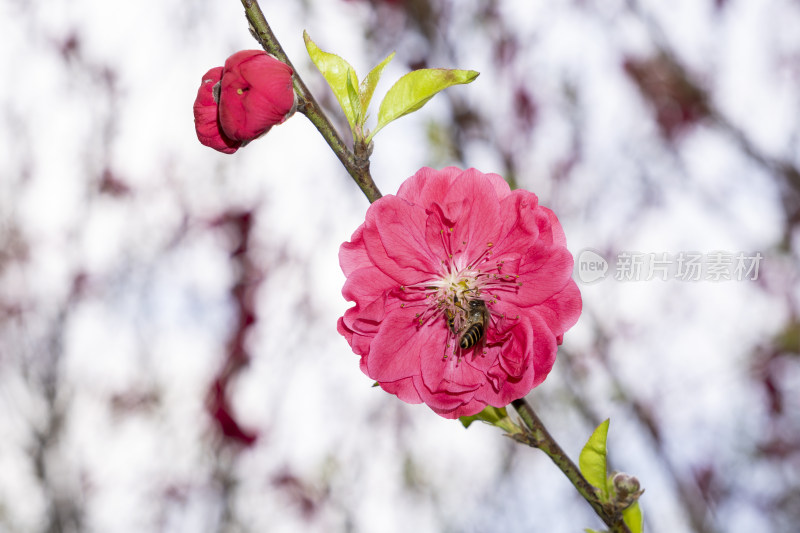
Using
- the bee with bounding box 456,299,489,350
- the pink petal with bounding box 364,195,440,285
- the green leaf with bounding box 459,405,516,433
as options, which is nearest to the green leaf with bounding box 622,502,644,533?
the green leaf with bounding box 459,405,516,433

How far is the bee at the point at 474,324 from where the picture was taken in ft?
3.14

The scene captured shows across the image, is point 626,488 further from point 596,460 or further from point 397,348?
point 397,348

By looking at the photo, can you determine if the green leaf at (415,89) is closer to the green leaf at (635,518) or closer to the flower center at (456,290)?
the flower center at (456,290)

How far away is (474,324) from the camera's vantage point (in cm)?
97

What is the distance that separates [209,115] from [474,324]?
1.84ft

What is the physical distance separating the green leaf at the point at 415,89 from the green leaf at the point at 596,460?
0.57 m

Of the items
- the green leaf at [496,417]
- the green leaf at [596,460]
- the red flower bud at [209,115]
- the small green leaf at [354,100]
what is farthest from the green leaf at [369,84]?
the green leaf at [596,460]

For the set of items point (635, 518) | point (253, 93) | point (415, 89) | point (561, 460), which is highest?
point (253, 93)

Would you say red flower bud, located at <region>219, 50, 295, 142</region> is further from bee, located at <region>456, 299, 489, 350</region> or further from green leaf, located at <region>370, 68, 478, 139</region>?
bee, located at <region>456, 299, 489, 350</region>

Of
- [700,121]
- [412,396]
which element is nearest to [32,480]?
[412,396]

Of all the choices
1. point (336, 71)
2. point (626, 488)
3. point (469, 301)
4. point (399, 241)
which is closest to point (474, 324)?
point (469, 301)

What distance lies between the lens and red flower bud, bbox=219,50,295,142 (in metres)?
0.81

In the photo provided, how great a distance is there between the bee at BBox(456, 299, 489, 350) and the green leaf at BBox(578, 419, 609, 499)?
240mm

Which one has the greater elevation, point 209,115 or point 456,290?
point 209,115
